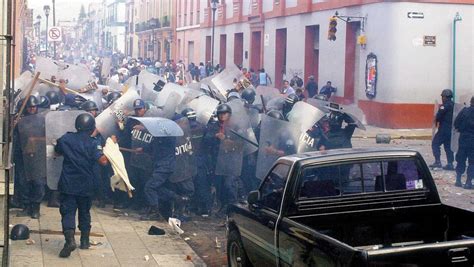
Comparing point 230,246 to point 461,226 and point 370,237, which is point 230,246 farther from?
point 461,226

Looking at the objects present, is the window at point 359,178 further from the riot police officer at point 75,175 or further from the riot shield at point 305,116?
the riot shield at point 305,116

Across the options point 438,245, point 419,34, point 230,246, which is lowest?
point 230,246

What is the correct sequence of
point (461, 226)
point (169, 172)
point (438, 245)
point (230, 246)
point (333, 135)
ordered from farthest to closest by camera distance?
point (333, 135) < point (169, 172) < point (230, 246) < point (461, 226) < point (438, 245)

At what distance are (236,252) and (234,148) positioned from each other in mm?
3574

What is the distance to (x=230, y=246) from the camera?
818cm

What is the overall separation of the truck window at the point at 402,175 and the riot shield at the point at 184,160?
182 inches

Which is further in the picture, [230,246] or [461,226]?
[230,246]

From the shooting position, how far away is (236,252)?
8.02 m

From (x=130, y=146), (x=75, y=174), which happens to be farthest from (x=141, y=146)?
(x=75, y=174)

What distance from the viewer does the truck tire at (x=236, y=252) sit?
7.75 m

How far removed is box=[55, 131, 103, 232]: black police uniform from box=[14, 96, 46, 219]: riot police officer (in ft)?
7.16

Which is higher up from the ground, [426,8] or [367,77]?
[426,8]

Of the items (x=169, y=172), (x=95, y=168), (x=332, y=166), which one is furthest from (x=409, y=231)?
(x=95, y=168)

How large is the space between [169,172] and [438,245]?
5.94 metres
